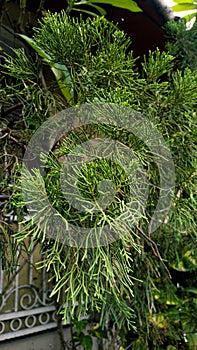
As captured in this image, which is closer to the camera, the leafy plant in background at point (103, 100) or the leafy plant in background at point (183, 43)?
the leafy plant in background at point (103, 100)

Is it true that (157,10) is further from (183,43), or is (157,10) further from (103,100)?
(103,100)

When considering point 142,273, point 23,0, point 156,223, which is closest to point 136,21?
point 23,0

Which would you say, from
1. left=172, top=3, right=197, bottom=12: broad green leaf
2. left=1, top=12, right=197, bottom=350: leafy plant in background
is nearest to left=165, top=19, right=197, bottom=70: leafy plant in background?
left=172, top=3, right=197, bottom=12: broad green leaf

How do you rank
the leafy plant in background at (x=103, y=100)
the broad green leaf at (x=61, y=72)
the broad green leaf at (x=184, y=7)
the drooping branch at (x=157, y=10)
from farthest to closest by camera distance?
the broad green leaf at (x=184, y=7), the drooping branch at (x=157, y=10), the broad green leaf at (x=61, y=72), the leafy plant in background at (x=103, y=100)

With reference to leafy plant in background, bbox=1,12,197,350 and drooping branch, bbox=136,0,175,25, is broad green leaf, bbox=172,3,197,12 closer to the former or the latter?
drooping branch, bbox=136,0,175,25

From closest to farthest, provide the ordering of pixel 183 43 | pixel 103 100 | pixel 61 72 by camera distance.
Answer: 1. pixel 103 100
2. pixel 61 72
3. pixel 183 43

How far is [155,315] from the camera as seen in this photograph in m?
2.02

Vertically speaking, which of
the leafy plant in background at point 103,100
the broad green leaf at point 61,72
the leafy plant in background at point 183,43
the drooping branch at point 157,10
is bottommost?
the leafy plant in background at point 103,100

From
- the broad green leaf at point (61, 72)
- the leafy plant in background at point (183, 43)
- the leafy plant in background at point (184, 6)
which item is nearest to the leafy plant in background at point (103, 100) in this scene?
the broad green leaf at point (61, 72)

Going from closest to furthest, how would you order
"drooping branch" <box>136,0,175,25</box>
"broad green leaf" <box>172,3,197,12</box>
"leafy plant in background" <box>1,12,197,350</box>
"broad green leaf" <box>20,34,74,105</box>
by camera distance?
"leafy plant in background" <box>1,12,197,350</box>
"broad green leaf" <box>20,34,74,105</box>
"drooping branch" <box>136,0,175,25</box>
"broad green leaf" <box>172,3,197,12</box>

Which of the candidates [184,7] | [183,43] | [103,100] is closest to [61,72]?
[103,100]

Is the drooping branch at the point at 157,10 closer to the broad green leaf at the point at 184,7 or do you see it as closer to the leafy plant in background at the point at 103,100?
the broad green leaf at the point at 184,7

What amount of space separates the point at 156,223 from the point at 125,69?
75cm

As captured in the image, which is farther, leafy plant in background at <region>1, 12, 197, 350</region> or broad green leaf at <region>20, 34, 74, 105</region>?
broad green leaf at <region>20, 34, 74, 105</region>
